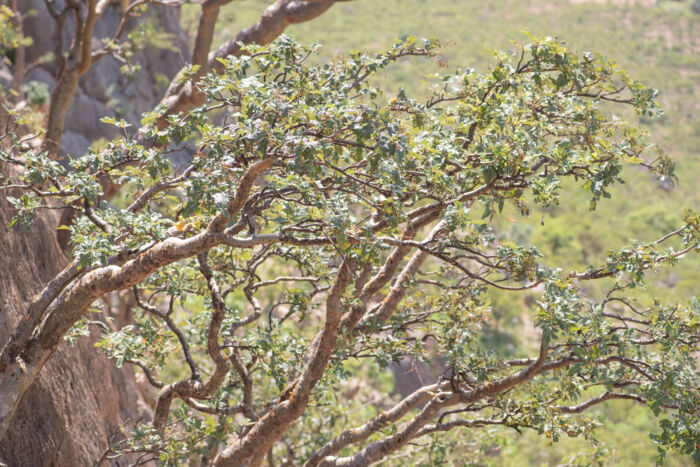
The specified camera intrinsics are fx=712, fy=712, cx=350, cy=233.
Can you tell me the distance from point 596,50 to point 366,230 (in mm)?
29490

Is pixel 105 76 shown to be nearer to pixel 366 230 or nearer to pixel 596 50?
pixel 366 230

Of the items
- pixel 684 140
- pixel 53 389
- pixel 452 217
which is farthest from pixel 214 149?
pixel 684 140

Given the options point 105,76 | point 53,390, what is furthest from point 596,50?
point 53,390

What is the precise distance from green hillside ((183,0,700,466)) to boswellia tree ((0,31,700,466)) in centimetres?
1279

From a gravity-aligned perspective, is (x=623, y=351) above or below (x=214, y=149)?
below

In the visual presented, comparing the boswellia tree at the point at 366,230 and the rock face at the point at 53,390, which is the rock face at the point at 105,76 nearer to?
the rock face at the point at 53,390

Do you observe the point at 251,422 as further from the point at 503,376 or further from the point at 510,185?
the point at 510,185

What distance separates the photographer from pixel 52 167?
4.16 meters

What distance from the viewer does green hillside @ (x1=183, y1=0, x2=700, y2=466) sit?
81.9 feet

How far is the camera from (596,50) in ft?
98.5

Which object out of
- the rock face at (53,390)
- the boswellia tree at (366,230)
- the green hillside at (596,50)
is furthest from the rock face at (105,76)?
the boswellia tree at (366,230)

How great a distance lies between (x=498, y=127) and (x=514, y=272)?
37.5 inches

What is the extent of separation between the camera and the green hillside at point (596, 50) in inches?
982

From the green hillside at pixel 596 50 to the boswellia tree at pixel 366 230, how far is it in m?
12.8
